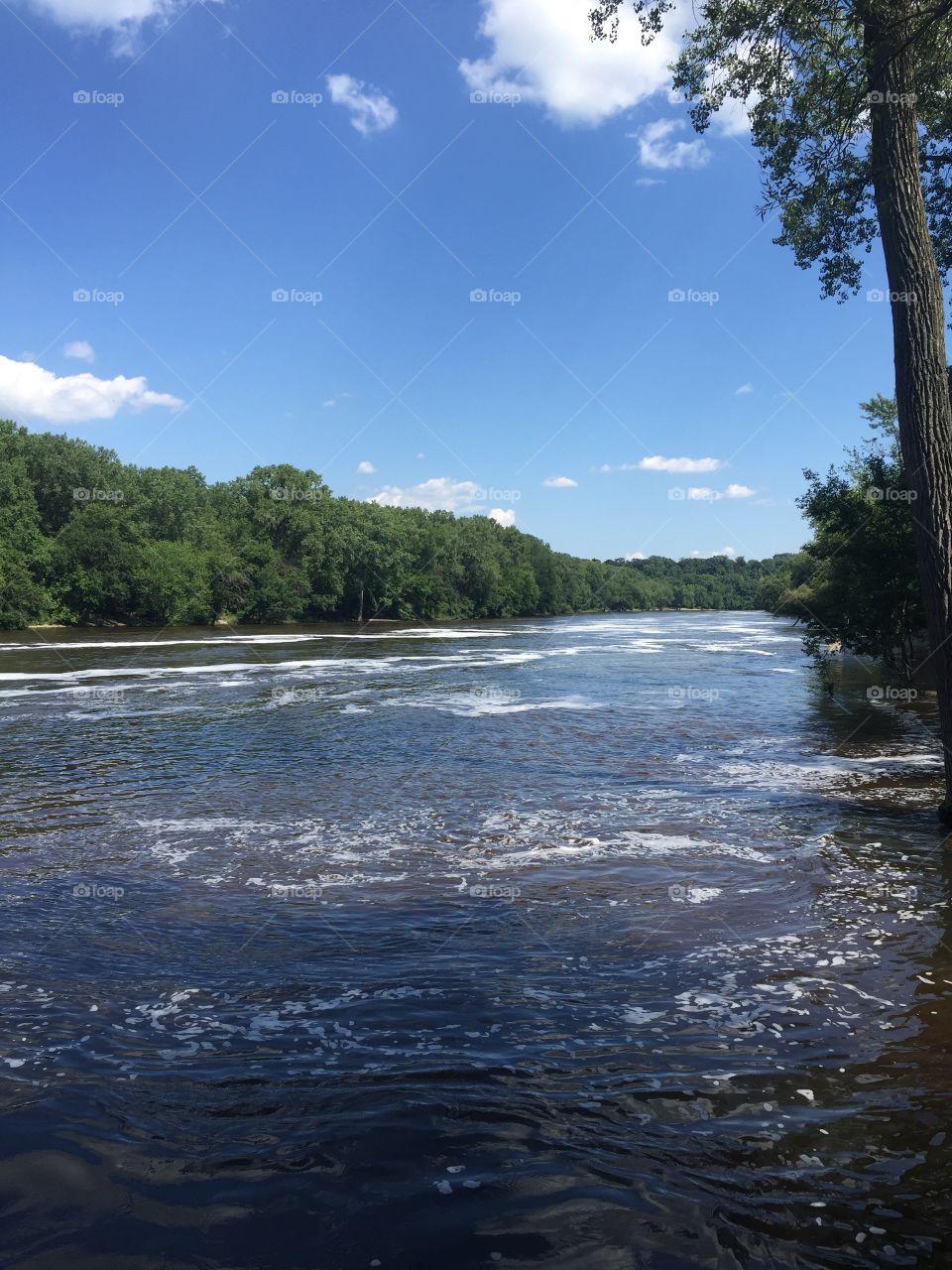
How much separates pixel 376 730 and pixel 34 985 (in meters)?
14.2

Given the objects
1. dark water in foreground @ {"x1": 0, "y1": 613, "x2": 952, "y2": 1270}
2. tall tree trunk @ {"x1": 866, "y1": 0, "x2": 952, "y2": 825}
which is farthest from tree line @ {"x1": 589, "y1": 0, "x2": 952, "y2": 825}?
dark water in foreground @ {"x1": 0, "y1": 613, "x2": 952, "y2": 1270}

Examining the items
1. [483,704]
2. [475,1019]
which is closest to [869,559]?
[483,704]

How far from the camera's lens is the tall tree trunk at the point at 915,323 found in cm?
1059

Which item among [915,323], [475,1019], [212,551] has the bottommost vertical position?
[475,1019]

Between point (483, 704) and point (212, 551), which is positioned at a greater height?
point (212, 551)

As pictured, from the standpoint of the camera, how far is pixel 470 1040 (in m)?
5.62

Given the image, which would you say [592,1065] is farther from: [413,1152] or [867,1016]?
[867,1016]

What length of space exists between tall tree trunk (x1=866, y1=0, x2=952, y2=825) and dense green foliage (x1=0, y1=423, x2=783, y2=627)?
61.1 m

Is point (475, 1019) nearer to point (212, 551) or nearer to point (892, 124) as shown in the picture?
point (892, 124)

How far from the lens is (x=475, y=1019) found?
596 centimetres

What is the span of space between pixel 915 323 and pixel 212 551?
93844 mm

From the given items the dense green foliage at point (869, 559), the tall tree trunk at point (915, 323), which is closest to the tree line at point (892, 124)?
the tall tree trunk at point (915, 323)

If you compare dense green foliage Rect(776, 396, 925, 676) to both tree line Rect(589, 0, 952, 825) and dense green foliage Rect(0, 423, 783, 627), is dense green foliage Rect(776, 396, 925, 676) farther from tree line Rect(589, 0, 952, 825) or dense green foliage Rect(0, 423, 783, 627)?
dense green foliage Rect(0, 423, 783, 627)

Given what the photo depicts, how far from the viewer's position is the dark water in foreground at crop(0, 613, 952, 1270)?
389 centimetres
